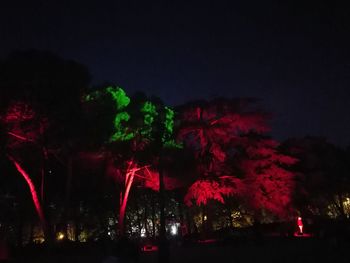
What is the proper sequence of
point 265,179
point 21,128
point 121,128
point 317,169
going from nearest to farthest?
point 21,128
point 121,128
point 265,179
point 317,169

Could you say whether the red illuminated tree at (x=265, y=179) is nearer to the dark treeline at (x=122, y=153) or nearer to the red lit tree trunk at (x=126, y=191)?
the dark treeline at (x=122, y=153)

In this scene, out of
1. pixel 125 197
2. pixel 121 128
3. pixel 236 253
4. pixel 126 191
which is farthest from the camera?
pixel 126 191

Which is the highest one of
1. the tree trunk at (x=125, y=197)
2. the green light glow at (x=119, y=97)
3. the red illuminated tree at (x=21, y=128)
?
the green light glow at (x=119, y=97)

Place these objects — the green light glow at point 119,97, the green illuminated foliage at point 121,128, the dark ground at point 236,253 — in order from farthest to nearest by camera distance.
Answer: the green light glow at point 119,97 < the green illuminated foliage at point 121,128 < the dark ground at point 236,253

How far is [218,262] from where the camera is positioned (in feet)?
53.5

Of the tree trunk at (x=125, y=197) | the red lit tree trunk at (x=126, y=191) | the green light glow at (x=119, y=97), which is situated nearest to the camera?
the green light glow at (x=119, y=97)

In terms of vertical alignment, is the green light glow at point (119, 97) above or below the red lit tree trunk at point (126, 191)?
above

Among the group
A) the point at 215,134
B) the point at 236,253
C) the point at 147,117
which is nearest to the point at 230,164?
the point at 215,134

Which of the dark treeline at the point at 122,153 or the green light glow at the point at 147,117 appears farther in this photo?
the green light glow at the point at 147,117

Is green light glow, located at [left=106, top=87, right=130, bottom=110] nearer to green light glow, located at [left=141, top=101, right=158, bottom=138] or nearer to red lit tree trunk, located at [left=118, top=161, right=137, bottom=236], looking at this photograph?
green light glow, located at [left=141, top=101, right=158, bottom=138]

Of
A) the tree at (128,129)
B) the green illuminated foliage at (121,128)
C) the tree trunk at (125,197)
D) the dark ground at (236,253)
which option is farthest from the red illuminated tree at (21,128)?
the tree trunk at (125,197)

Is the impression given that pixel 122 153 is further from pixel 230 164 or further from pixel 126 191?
pixel 230 164

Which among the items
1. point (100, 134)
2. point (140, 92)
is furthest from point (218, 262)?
point (140, 92)

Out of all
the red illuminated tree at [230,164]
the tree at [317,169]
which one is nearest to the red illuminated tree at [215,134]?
the red illuminated tree at [230,164]
